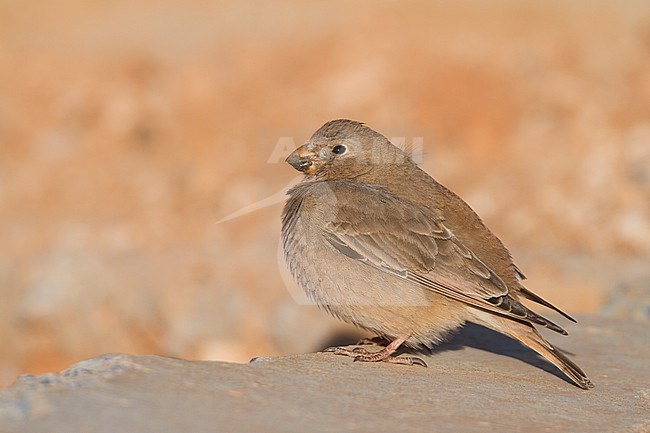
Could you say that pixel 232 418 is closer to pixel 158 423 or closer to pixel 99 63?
pixel 158 423

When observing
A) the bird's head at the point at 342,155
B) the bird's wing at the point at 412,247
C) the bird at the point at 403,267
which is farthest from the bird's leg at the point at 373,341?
the bird's head at the point at 342,155

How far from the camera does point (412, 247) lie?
6.29 m

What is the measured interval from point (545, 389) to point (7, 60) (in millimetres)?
12447

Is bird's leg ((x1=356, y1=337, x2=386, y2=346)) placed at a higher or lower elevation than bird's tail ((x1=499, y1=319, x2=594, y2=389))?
higher

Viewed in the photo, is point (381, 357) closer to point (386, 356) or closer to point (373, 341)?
point (386, 356)

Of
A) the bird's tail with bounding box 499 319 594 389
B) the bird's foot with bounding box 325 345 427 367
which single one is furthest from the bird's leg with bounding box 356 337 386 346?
the bird's tail with bounding box 499 319 594 389

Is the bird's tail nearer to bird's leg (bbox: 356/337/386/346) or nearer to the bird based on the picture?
the bird

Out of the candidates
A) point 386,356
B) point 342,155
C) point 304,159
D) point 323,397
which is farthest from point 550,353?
point 304,159

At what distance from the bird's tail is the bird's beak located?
1.93 metres

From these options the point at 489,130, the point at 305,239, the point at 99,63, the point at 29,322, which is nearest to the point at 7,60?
the point at 99,63

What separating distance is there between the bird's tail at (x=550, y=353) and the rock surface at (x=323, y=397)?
0.10 meters

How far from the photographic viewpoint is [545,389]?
595cm

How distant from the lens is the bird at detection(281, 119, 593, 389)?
609 cm

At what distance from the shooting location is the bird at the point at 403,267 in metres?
6.09
